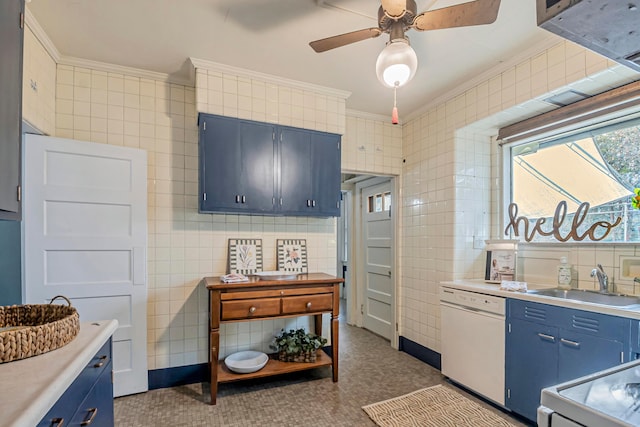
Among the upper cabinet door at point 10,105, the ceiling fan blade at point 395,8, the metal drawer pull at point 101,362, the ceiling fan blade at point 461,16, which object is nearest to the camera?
the upper cabinet door at point 10,105

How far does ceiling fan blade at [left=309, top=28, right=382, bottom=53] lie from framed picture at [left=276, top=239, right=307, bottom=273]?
1.83 m

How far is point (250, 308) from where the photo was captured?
2574 mm

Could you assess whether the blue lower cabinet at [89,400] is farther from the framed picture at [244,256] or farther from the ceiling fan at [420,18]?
the ceiling fan at [420,18]

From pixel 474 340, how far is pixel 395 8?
2.42 meters

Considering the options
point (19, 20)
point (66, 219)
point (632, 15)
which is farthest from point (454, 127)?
point (66, 219)

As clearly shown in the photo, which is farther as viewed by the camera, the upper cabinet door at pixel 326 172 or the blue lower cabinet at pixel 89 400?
the upper cabinet door at pixel 326 172

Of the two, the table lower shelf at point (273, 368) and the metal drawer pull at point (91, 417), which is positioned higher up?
the metal drawer pull at point (91, 417)

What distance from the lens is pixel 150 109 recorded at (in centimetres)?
287

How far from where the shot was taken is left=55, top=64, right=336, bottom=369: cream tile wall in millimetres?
2719

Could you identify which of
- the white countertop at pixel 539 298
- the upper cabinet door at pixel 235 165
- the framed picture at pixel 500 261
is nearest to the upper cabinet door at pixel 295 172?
the upper cabinet door at pixel 235 165

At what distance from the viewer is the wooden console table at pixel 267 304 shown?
2.50 metres

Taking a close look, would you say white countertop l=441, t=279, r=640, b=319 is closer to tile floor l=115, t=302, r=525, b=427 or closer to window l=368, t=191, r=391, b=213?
tile floor l=115, t=302, r=525, b=427

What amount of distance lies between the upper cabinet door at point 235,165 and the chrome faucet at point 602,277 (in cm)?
249

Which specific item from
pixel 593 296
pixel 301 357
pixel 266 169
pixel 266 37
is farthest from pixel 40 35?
pixel 593 296
